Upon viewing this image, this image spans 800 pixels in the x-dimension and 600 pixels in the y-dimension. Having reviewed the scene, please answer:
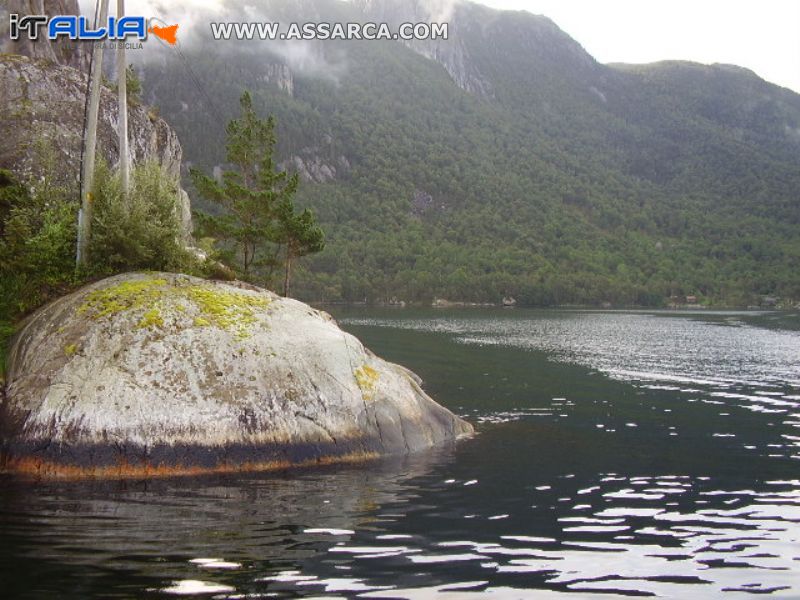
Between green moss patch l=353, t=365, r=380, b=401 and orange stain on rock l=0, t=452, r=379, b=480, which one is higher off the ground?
green moss patch l=353, t=365, r=380, b=401

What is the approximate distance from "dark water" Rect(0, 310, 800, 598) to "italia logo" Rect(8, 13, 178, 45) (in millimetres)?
14354

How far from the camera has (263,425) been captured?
17.3 m

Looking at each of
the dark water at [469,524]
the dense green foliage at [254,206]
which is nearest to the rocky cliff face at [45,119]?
the dark water at [469,524]

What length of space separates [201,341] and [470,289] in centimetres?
15728

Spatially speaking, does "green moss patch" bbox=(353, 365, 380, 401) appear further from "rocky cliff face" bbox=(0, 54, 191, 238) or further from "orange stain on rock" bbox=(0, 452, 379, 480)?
"rocky cliff face" bbox=(0, 54, 191, 238)

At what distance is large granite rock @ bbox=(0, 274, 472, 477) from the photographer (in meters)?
15.8

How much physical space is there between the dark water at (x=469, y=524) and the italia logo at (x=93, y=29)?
47.1 ft

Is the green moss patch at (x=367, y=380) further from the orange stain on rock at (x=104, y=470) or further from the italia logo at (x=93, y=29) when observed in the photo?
the italia logo at (x=93, y=29)

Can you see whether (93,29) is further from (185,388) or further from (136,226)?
(185,388)

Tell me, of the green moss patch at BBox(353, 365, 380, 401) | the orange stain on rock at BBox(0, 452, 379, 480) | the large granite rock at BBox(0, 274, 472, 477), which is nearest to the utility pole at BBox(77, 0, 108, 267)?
the large granite rock at BBox(0, 274, 472, 477)

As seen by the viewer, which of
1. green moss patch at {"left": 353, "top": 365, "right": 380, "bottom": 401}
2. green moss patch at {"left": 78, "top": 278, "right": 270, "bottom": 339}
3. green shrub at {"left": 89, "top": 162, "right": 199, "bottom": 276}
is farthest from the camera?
green shrub at {"left": 89, "top": 162, "right": 199, "bottom": 276}

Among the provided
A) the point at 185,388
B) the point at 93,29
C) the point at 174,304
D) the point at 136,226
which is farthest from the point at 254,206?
the point at 185,388

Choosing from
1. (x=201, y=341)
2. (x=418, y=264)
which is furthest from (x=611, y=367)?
(x=418, y=264)

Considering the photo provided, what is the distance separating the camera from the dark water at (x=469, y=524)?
9953mm
